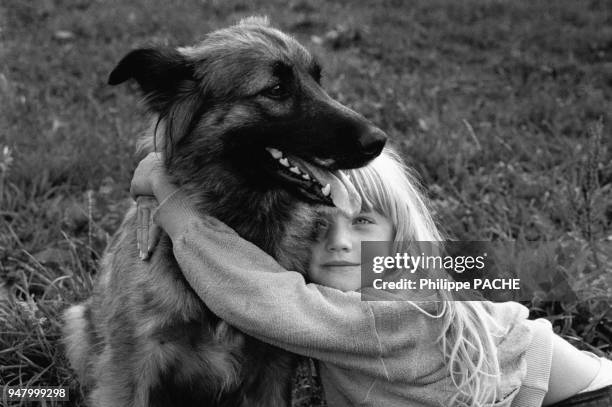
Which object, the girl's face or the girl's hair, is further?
the girl's face

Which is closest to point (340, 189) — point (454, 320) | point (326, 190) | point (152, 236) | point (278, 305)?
point (326, 190)

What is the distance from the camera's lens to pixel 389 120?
5797 mm

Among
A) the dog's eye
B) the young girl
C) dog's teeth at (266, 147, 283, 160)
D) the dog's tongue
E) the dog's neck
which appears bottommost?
the young girl

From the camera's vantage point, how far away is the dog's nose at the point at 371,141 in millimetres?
2422

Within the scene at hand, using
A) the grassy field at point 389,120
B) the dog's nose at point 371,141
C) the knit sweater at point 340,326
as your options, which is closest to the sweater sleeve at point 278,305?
the knit sweater at point 340,326

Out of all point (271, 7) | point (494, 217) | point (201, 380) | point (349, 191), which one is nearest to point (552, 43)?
point (271, 7)

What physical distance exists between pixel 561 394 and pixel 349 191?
1.22 metres

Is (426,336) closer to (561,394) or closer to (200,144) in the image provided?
(561,394)

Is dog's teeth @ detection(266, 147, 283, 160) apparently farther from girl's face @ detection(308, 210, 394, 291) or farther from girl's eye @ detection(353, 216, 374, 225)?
girl's eye @ detection(353, 216, 374, 225)

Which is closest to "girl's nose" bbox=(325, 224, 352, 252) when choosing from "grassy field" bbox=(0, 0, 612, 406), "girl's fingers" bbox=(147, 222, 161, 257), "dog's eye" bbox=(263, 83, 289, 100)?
"dog's eye" bbox=(263, 83, 289, 100)

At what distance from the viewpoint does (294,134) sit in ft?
8.25

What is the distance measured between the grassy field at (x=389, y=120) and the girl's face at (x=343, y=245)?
79cm

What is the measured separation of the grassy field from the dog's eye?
153cm

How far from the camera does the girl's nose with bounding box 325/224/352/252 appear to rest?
2674mm
